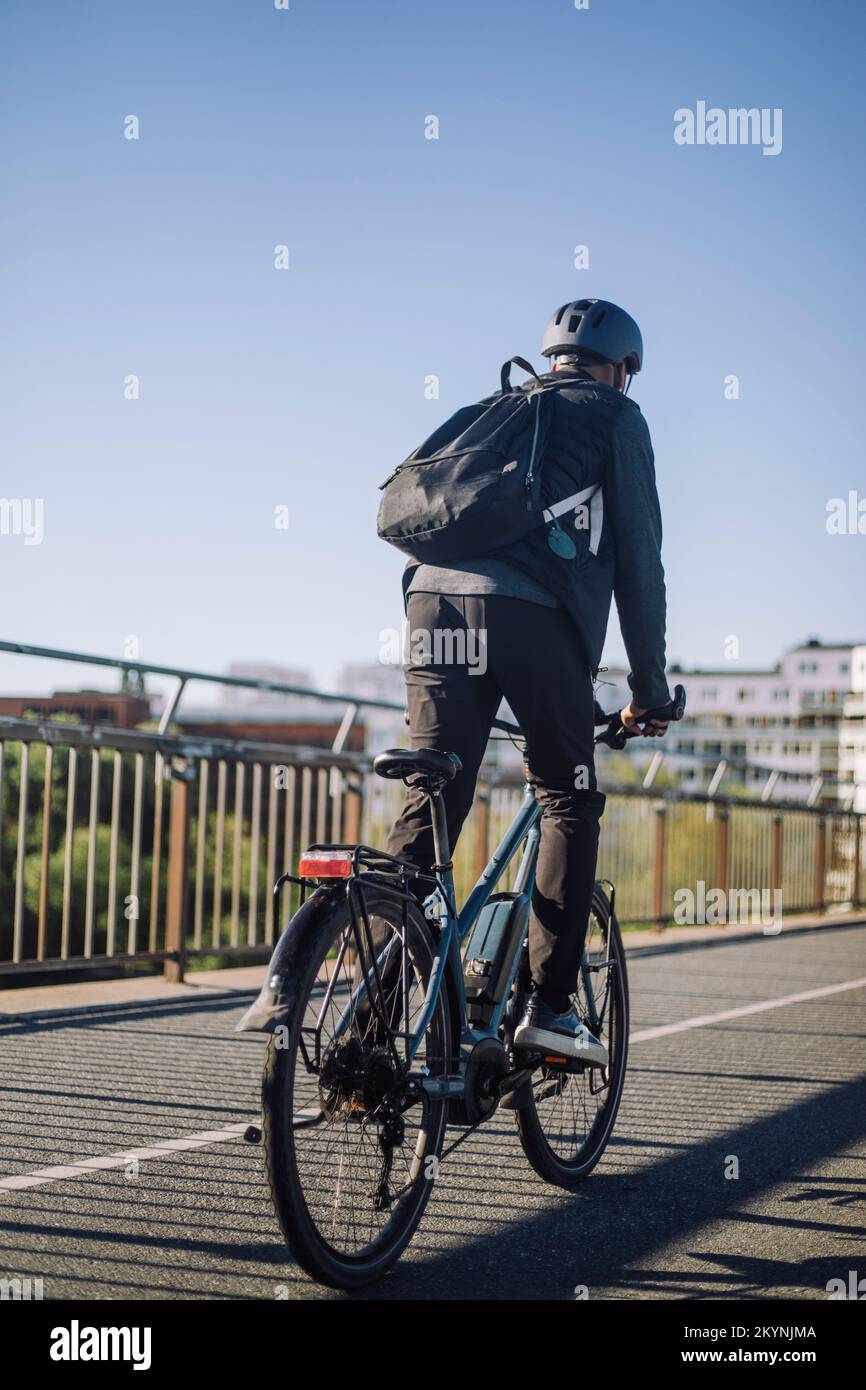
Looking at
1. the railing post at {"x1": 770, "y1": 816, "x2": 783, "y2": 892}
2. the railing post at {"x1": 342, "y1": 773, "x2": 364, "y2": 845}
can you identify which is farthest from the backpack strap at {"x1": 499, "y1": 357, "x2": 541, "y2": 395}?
the railing post at {"x1": 770, "y1": 816, "x2": 783, "y2": 892}

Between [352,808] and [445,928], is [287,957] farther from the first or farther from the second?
[352,808]

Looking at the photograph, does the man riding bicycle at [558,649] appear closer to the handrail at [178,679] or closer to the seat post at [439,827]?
the seat post at [439,827]

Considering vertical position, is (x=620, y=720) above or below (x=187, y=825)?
above

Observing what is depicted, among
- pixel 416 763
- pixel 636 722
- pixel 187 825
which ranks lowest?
pixel 187 825

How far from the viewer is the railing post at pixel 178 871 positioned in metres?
7.89

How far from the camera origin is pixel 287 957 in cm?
296

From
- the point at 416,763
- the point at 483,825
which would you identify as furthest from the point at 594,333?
the point at 483,825

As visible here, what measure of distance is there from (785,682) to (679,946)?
127855mm

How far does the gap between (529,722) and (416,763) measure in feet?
1.66

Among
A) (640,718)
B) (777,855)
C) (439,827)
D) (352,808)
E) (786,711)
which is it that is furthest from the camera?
(786,711)

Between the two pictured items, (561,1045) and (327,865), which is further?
(561,1045)

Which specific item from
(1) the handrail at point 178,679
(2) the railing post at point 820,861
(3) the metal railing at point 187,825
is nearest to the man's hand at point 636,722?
(3) the metal railing at point 187,825

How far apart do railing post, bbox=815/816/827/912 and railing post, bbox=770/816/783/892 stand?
4.27 feet
